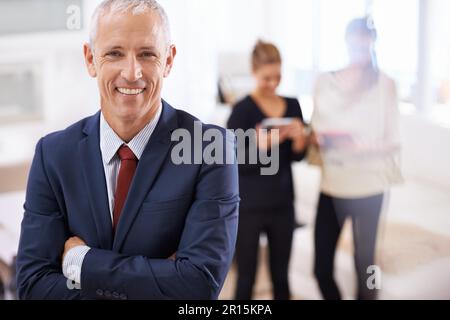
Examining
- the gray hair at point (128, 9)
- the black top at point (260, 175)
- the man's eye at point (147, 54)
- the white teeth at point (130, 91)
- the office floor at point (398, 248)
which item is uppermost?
the gray hair at point (128, 9)

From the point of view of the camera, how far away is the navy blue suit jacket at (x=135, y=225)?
144cm

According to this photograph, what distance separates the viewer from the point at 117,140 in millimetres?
1520

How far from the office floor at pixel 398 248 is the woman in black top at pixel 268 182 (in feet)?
0.08

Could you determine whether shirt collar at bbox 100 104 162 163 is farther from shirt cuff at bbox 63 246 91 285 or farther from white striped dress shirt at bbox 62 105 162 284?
shirt cuff at bbox 63 246 91 285

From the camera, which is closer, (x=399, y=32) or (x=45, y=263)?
(x=45, y=263)

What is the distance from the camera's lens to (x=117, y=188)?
1527 mm

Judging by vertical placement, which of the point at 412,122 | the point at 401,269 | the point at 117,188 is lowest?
the point at 401,269

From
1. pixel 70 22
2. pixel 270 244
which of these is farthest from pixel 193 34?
pixel 270 244

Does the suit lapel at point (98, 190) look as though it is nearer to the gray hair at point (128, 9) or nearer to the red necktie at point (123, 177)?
the red necktie at point (123, 177)

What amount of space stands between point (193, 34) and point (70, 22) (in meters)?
0.34

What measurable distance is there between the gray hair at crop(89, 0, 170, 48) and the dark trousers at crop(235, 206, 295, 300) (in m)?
0.53

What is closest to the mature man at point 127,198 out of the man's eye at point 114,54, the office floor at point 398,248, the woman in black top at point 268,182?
the man's eye at point 114,54

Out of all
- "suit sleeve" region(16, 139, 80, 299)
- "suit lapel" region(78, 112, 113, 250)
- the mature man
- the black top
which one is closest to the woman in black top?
the black top

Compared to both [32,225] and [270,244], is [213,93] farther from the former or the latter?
[32,225]
